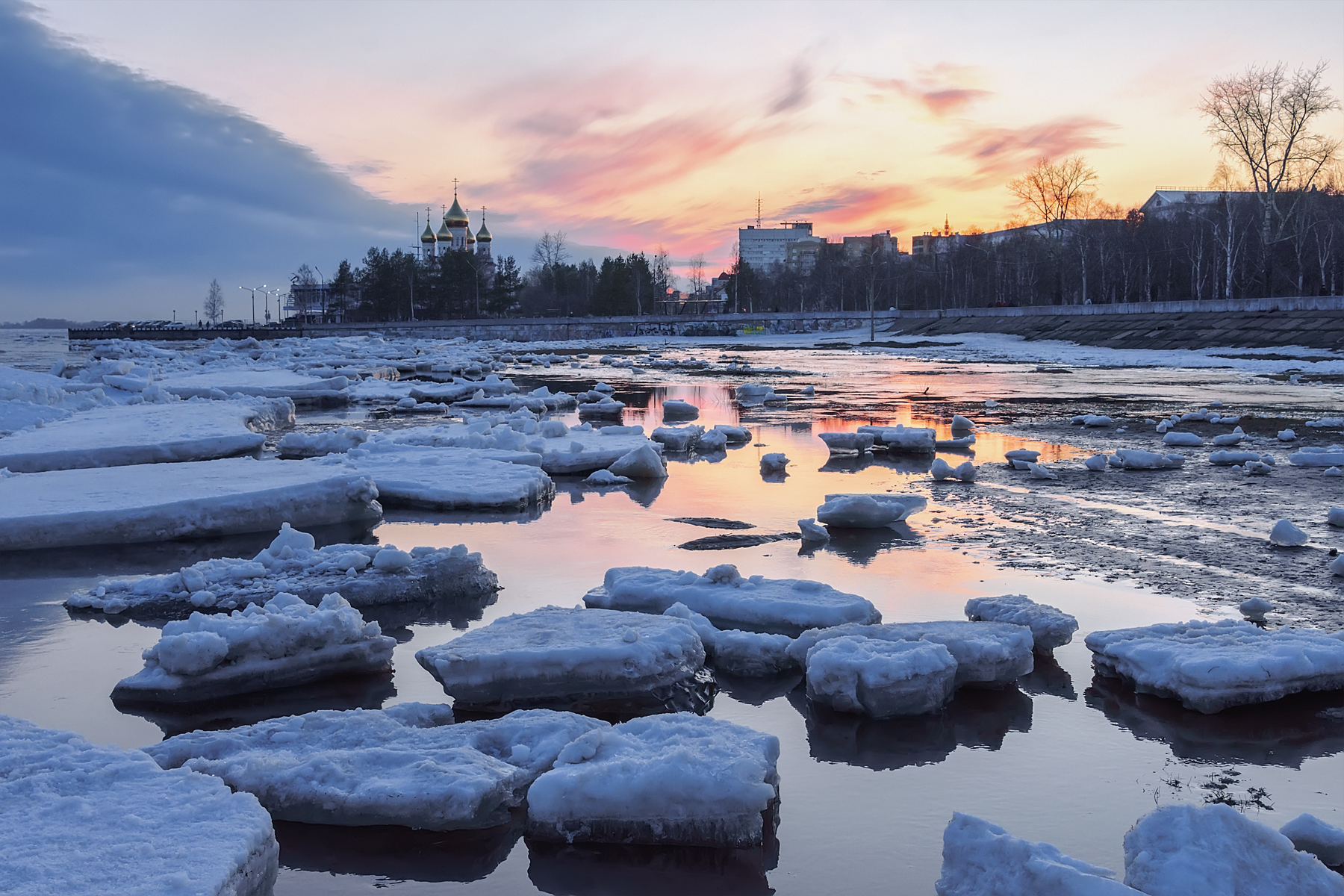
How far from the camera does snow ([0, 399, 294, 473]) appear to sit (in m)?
9.69

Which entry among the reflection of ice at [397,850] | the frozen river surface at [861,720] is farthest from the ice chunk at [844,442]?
the reflection of ice at [397,850]

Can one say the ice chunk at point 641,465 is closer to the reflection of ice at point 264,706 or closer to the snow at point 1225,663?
the reflection of ice at point 264,706

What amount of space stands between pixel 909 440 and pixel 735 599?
714 cm

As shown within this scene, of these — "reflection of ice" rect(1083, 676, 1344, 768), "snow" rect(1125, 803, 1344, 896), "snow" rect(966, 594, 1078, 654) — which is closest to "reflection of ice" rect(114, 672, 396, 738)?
"snow" rect(966, 594, 1078, 654)

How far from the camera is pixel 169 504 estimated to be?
721 cm

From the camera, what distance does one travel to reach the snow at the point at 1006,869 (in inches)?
91.0

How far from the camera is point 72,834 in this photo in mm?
2613

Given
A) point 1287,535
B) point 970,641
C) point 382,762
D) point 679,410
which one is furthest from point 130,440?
point 1287,535

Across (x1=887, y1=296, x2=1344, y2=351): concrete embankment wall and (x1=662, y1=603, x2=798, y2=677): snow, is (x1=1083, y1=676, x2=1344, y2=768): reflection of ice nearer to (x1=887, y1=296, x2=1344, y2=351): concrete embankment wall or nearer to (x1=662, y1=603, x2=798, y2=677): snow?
(x1=662, y1=603, x2=798, y2=677): snow

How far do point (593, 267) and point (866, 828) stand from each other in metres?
113

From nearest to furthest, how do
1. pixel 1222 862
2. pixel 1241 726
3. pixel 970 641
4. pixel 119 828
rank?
pixel 1222 862 < pixel 119 828 < pixel 1241 726 < pixel 970 641

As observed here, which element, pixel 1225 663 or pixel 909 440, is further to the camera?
pixel 909 440

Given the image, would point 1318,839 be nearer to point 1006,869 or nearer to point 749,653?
point 1006,869

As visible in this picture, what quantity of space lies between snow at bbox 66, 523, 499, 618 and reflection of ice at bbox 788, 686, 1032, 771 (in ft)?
8.13
